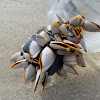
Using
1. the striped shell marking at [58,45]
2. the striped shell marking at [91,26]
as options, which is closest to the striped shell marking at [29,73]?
the striped shell marking at [58,45]

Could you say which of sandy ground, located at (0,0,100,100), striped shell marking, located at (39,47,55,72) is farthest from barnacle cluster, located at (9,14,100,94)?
sandy ground, located at (0,0,100,100)

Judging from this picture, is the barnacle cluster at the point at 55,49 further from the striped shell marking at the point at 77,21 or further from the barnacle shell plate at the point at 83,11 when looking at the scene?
the barnacle shell plate at the point at 83,11

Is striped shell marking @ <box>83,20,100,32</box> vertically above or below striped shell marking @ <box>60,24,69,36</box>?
below

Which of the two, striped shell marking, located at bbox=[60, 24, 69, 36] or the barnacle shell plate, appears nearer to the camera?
striped shell marking, located at bbox=[60, 24, 69, 36]

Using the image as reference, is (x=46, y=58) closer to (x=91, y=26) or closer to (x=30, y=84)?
(x=91, y=26)

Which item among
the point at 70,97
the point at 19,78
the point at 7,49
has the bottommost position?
the point at 70,97


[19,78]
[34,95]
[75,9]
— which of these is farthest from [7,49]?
[75,9]

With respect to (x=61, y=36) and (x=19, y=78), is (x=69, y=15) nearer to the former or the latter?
(x=61, y=36)

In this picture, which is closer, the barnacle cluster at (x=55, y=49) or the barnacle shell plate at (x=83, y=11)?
the barnacle cluster at (x=55, y=49)

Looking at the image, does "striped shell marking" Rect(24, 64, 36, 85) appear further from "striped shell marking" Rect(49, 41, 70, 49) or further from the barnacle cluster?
"striped shell marking" Rect(49, 41, 70, 49)
